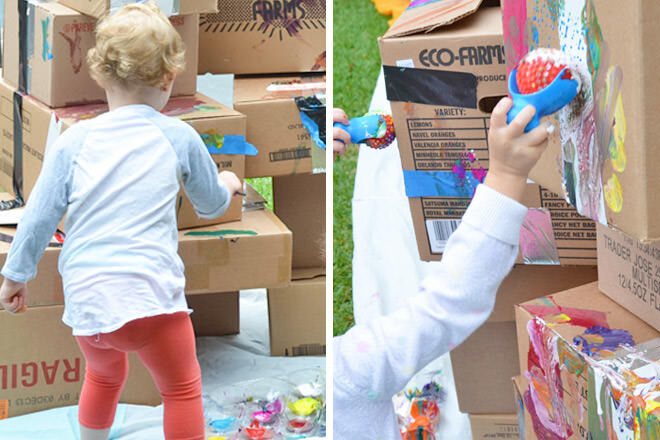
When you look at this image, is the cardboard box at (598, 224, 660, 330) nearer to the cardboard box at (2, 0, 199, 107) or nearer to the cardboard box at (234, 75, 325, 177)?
the cardboard box at (234, 75, 325, 177)

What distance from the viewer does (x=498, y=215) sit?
721mm

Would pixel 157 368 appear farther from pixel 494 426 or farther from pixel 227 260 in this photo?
pixel 494 426

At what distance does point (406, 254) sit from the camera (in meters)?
2.37

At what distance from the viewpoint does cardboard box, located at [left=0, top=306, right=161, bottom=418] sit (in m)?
1.62

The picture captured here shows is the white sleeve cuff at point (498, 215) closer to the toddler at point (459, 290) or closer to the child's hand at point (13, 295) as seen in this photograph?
the toddler at point (459, 290)

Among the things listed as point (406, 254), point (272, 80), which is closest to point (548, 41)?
point (272, 80)

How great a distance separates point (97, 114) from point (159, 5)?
9.6 inches

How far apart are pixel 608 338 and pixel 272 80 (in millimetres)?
1072

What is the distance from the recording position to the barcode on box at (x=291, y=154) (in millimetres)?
1737

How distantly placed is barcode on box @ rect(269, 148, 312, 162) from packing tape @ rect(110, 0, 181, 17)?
405mm

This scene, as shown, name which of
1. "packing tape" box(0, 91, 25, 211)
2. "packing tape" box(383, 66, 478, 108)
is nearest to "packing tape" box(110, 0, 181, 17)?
"packing tape" box(0, 91, 25, 211)

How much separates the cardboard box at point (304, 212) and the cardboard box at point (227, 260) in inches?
10.1

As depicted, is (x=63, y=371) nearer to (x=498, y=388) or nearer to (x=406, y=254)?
(x=498, y=388)

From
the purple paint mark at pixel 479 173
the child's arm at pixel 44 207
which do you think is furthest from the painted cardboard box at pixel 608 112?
the child's arm at pixel 44 207
